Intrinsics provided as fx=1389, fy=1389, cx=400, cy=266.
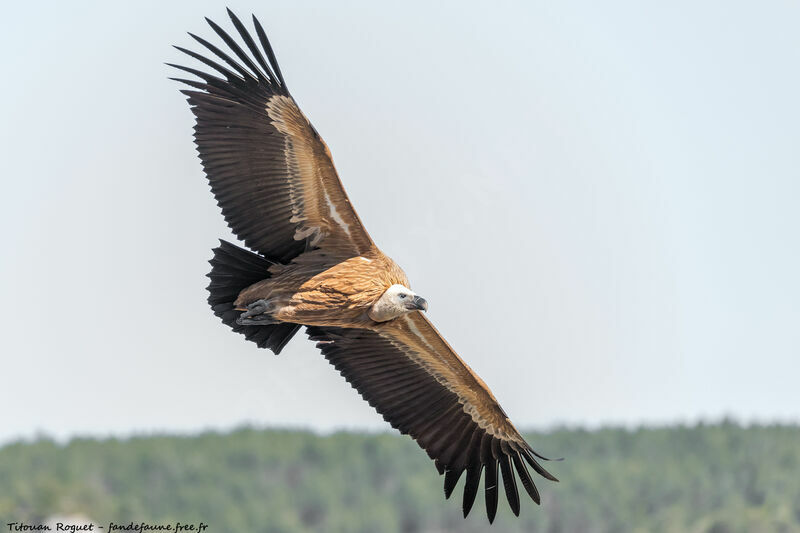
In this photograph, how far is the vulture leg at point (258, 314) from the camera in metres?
11.3

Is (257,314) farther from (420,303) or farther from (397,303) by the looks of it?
(420,303)

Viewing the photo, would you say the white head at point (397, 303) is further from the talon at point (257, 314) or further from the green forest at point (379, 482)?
the green forest at point (379, 482)

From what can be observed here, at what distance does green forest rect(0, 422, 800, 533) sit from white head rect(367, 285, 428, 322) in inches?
1169

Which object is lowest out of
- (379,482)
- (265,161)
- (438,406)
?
(379,482)

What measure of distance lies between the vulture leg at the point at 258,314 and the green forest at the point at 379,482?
29194 mm

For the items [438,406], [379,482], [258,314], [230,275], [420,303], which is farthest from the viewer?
[379,482]

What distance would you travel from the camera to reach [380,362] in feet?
41.7

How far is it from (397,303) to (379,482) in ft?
121

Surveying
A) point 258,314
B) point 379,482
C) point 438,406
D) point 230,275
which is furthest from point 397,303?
point 379,482

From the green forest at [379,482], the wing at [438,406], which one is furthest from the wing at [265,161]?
the green forest at [379,482]

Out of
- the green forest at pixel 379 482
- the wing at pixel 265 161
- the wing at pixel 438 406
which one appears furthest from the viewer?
the green forest at pixel 379 482

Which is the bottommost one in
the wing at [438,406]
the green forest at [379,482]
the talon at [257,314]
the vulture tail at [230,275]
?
the green forest at [379,482]

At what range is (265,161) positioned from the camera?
36.7 ft

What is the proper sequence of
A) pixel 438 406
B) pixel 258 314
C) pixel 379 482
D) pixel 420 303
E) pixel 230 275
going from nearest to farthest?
1. pixel 420 303
2. pixel 258 314
3. pixel 230 275
4. pixel 438 406
5. pixel 379 482
